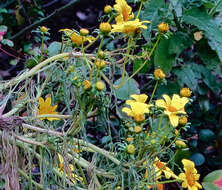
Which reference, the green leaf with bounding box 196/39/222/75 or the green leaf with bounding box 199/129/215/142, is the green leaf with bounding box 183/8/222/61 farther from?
the green leaf with bounding box 199/129/215/142

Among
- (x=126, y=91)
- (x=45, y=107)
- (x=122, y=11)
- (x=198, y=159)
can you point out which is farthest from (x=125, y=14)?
(x=198, y=159)

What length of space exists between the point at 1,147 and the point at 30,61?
28 centimetres

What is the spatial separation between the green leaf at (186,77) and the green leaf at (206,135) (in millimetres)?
487

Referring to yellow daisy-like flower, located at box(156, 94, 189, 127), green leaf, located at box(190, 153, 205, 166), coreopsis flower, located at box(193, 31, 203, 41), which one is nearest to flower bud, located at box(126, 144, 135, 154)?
yellow daisy-like flower, located at box(156, 94, 189, 127)

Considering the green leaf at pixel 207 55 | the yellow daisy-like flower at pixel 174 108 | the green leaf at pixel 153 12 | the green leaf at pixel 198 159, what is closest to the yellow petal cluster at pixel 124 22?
the yellow daisy-like flower at pixel 174 108

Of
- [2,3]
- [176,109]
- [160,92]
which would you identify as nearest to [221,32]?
[160,92]

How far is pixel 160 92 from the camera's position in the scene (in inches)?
52.6

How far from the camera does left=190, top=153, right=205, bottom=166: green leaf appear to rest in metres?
1.69

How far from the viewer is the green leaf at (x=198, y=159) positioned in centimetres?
169

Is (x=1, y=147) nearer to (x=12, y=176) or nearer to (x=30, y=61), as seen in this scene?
(x=12, y=176)

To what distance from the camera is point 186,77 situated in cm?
132

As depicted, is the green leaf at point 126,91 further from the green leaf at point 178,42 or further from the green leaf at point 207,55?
the green leaf at point 207,55

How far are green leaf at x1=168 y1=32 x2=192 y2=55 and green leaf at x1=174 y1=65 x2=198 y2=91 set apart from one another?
15cm

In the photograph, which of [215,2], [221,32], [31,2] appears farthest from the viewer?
[31,2]
